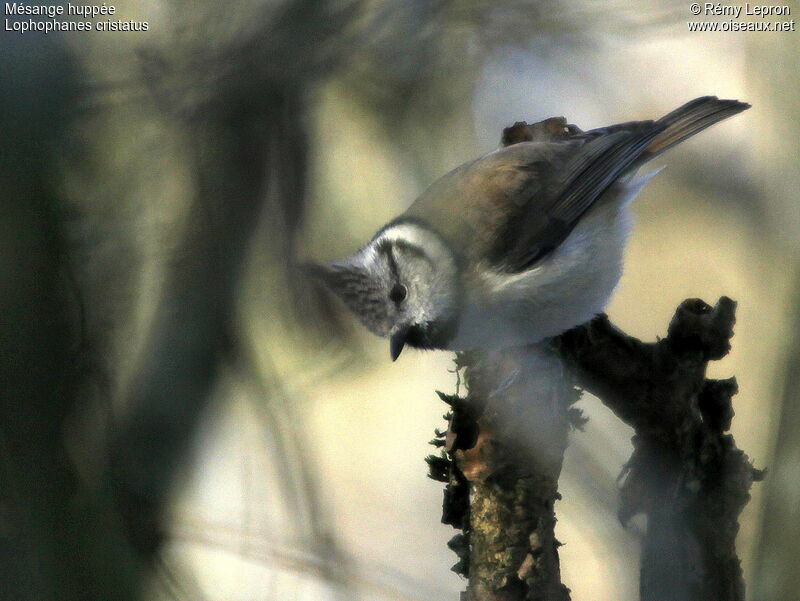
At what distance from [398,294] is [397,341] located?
0.57ft

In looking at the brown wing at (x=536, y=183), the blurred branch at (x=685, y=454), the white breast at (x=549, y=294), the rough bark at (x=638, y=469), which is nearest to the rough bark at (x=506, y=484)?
the rough bark at (x=638, y=469)

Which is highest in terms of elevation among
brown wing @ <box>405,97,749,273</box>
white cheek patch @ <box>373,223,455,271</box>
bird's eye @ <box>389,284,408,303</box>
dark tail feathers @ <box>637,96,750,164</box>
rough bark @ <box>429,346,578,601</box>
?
dark tail feathers @ <box>637,96,750,164</box>

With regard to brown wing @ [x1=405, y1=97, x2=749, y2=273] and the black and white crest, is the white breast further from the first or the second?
the black and white crest

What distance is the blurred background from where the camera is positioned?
2.76 meters

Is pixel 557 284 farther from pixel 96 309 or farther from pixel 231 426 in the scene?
pixel 96 309

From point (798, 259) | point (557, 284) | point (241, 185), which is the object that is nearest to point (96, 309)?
point (241, 185)

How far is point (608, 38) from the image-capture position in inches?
148

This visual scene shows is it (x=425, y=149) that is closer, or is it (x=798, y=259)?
(x=798, y=259)

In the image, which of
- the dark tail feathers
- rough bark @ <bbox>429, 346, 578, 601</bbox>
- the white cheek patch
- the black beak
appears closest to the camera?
rough bark @ <bbox>429, 346, 578, 601</bbox>

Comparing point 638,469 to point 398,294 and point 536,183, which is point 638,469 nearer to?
point 398,294

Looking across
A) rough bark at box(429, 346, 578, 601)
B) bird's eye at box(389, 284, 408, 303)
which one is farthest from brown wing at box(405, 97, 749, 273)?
rough bark at box(429, 346, 578, 601)

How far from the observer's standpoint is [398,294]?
9.00 feet

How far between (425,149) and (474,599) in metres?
2.47

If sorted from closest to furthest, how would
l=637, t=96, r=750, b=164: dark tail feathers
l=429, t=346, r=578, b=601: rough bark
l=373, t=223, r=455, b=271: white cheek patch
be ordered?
l=429, t=346, r=578, b=601: rough bark, l=373, t=223, r=455, b=271: white cheek patch, l=637, t=96, r=750, b=164: dark tail feathers
